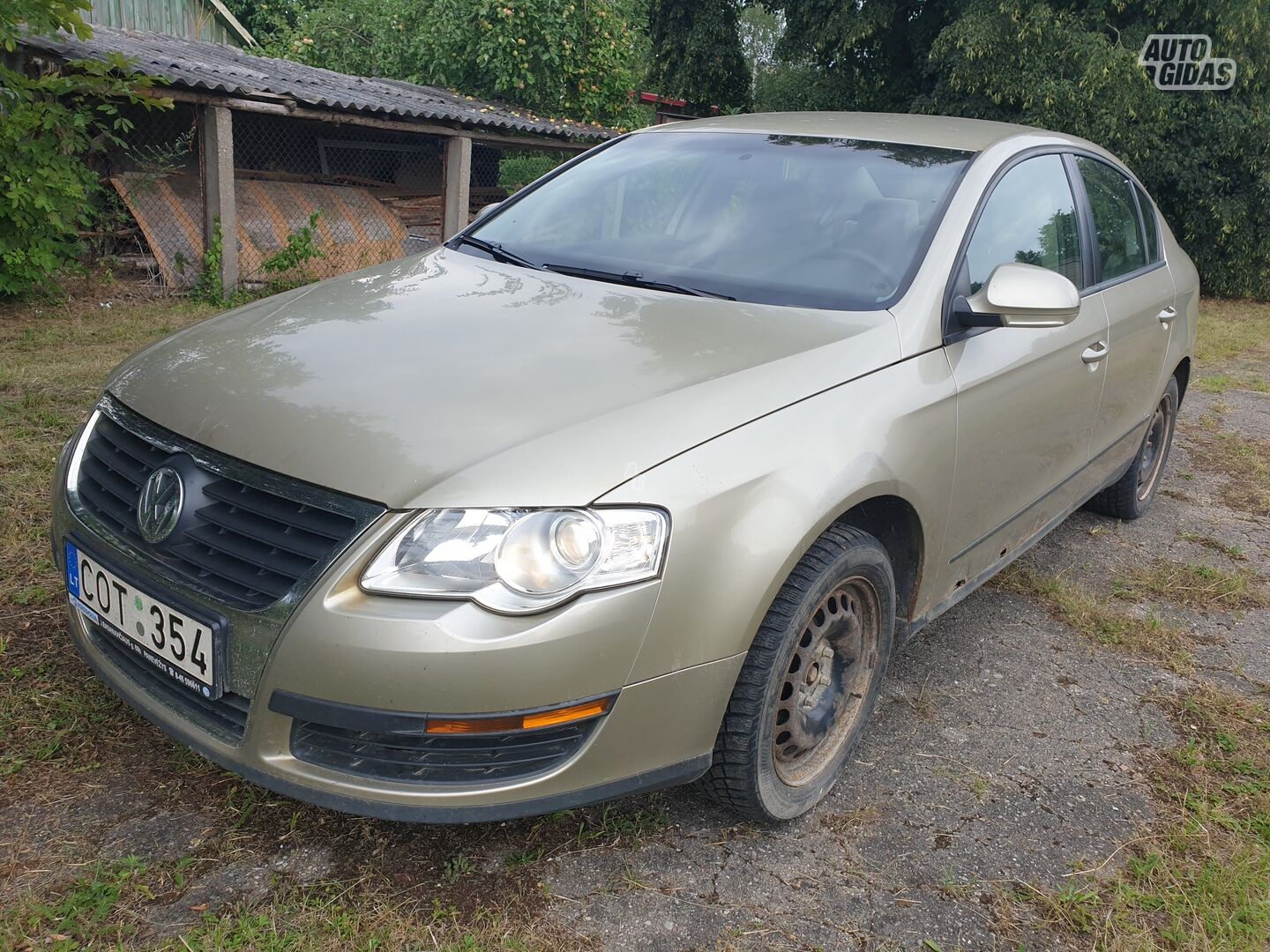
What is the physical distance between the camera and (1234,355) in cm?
1005

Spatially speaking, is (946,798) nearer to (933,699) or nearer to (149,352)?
(933,699)

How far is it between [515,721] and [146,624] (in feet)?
2.55

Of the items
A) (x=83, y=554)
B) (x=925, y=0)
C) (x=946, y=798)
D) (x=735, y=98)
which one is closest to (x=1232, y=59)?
(x=925, y=0)

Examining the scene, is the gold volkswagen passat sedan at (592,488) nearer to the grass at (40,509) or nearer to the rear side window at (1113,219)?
the grass at (40,509)

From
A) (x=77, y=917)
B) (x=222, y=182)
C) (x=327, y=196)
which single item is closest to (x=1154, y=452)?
(x=77, y=917)

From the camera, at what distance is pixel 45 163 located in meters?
7.20

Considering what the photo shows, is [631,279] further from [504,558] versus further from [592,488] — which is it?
[504,558]

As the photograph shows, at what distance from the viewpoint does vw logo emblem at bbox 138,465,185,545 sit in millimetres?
1926

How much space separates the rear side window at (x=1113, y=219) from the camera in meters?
3.59

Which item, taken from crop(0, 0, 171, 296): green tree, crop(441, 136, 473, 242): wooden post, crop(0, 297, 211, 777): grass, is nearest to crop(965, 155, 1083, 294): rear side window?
crop(0, 297, 211, 777): grass

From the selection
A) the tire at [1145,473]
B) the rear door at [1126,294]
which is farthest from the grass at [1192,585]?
the rear door at [1126,294]

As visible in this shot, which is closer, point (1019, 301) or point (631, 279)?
point (1019, 301)

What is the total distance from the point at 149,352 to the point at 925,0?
1564 centimetres

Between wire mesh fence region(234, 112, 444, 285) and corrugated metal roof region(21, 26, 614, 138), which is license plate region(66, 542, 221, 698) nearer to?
corrugated metal roof region(21, 26, 614, 138)
